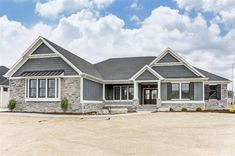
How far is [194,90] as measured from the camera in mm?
26906

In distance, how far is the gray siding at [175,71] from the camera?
2734 cm

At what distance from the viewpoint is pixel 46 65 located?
25.0 metres

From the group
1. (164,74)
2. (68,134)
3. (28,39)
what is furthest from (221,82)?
(68,134)

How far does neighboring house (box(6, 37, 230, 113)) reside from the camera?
24000 millimetres

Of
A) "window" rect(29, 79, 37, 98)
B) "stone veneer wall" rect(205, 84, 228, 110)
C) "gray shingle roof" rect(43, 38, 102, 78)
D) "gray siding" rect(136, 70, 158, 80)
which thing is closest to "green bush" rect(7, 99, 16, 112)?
"window" rect(29, 79, 37, 98)

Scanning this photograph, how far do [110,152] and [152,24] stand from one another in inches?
707

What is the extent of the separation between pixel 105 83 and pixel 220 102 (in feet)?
39.0

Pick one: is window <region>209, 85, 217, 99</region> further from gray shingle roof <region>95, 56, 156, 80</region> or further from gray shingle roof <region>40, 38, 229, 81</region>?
gray shingle roof <region>95, 56, 156, 80</region>

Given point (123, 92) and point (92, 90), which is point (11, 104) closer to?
point (92, 90)

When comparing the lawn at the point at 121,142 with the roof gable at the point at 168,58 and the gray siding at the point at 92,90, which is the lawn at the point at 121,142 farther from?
the roof gable at the point at 168,58

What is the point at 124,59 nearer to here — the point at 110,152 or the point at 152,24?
the point at 152,24

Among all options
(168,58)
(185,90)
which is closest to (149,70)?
(168,58)

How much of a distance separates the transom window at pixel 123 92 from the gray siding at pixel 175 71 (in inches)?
139

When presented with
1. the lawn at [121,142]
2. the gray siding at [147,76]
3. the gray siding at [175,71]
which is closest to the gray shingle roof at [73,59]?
the gray siding at [147,76]
